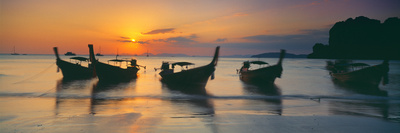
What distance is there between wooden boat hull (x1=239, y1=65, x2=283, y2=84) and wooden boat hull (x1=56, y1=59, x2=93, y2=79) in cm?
2510

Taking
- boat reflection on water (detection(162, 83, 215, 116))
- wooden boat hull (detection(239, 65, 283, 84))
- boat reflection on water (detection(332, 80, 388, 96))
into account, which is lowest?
boat reflection on water (detection(332, 80, 388, 96))

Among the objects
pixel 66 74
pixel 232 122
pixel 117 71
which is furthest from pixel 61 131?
pixel 66 74

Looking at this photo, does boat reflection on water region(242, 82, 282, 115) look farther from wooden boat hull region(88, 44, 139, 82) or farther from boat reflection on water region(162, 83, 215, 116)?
wooden boat hull region(88, 44, 139, 82)

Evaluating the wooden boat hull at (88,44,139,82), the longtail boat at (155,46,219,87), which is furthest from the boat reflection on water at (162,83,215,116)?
the wooden boat hull at (88,44,139,82)

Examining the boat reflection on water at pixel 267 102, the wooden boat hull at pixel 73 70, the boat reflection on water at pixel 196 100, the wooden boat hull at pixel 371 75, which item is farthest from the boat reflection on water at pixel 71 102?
the wooden boat hull at pixel 371 75

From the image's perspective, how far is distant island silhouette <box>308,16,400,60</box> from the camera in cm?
16175

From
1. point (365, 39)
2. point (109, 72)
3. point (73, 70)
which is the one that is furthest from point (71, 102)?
point (365, 39)

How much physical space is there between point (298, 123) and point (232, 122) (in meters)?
2.90

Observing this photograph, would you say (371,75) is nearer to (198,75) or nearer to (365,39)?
(198,75)

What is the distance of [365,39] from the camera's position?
16950 centimetres

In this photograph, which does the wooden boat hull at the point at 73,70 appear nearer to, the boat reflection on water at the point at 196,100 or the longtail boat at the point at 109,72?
the longtail boat at the point at 109,72

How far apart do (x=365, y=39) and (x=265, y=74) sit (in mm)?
185961

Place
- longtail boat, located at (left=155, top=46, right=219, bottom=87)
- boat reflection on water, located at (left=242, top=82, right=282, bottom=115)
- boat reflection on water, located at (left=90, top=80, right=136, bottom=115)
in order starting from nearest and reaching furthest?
boat reflection on water, located at (left=90, top=80, right=136, bottom=115) → boat reflection on water, located at (left=242, top=82, right=282, bottom=115) → longtail boat, located at (left=155, top=46, right=219, bottom=87)

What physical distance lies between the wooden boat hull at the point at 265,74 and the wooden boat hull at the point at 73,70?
2510cm
